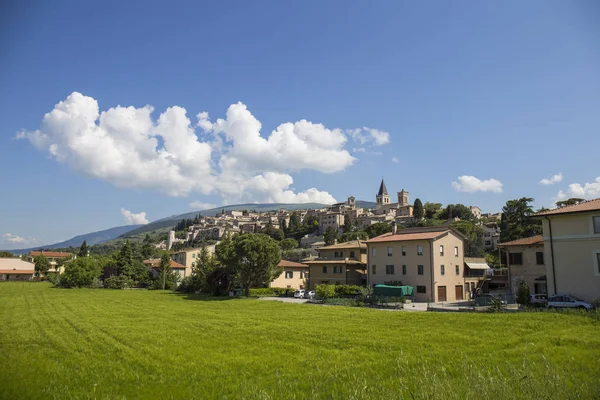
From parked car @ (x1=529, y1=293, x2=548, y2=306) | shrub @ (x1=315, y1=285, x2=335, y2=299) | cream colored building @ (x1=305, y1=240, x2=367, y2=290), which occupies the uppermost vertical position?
cream colored building @ (x1=305, y1=240, x2=367, y2=290)

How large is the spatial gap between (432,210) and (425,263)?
149 meters

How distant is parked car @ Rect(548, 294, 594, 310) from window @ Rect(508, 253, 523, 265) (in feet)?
35.6

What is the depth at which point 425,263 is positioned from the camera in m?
46.5

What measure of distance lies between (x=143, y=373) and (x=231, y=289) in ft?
146

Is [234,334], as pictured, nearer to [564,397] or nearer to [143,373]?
[143,373]

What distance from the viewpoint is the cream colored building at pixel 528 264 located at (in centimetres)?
3894

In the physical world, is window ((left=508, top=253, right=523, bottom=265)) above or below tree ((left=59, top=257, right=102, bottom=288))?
above

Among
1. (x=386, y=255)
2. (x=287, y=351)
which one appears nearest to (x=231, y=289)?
(x=386, y=255)

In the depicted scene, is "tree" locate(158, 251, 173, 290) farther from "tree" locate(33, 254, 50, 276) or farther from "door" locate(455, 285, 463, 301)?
"tree" locate(33, 254, 50, 276)

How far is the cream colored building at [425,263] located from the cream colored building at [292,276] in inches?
664

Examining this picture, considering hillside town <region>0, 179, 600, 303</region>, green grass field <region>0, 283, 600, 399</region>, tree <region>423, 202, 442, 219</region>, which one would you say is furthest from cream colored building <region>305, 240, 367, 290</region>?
tree <region>423, 202, 442, 219</region>

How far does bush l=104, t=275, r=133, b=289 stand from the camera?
7544 cm

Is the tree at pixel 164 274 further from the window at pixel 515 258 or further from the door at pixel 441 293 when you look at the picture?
the window at pixel 515 258

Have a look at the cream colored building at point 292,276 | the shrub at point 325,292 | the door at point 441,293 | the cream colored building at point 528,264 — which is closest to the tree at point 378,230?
the cream colored building at point 292,276
